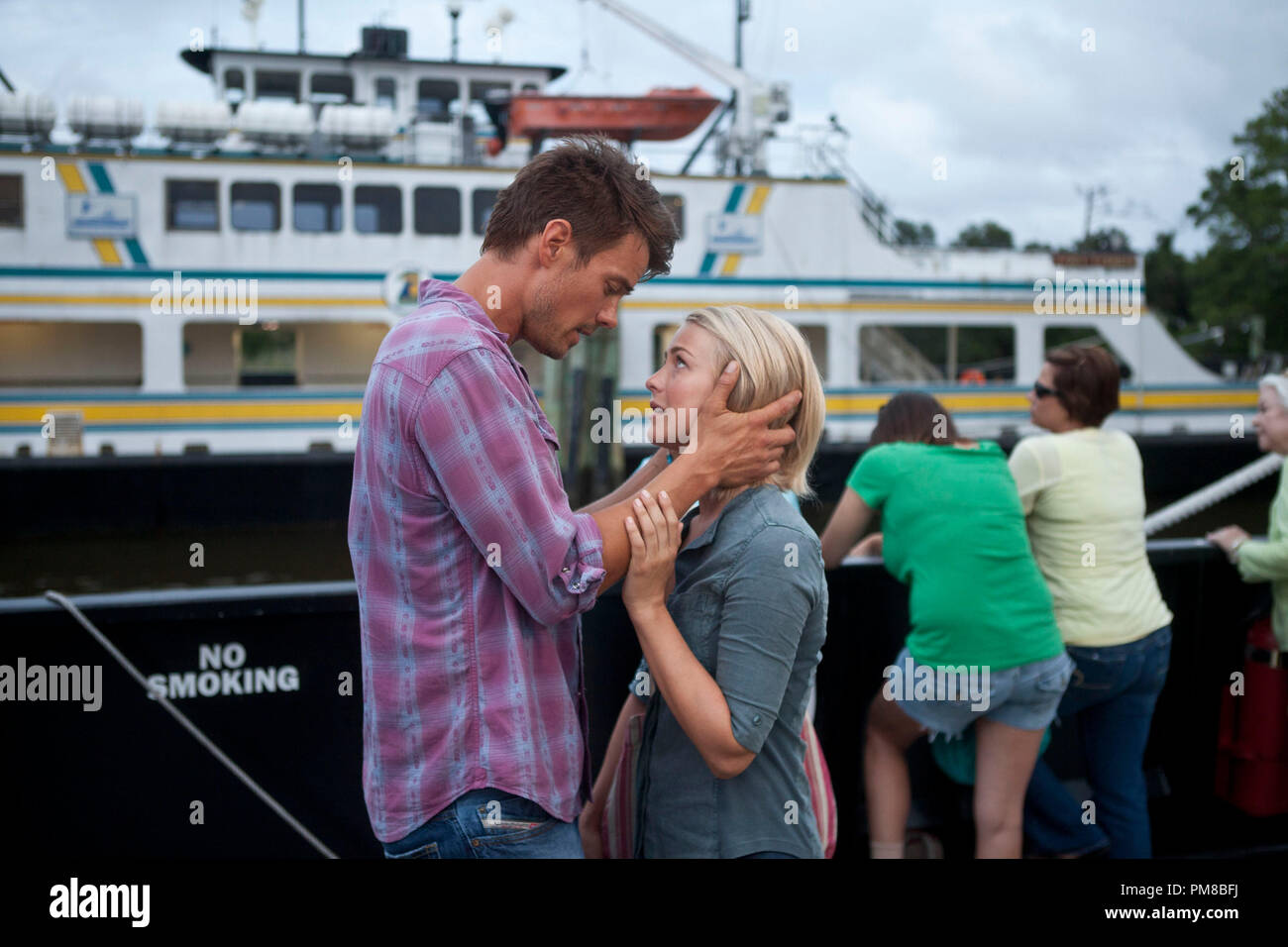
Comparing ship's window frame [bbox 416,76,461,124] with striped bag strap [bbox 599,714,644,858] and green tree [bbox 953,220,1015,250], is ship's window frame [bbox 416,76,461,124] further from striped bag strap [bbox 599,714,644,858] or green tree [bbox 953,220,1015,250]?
green tree [bbox 953,220,1015,250]

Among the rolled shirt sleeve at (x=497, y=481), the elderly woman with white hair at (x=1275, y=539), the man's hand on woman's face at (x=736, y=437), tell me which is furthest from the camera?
the elderly woman with white hair at (x=1275, y=539)

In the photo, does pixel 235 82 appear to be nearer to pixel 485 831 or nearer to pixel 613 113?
pixel 613 113

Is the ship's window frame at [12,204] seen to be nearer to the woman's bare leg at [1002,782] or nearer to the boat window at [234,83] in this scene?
the boat window at [234,83]

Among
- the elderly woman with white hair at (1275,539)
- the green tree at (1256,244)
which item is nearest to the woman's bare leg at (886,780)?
the elderly woman with white hair at (1275,539)

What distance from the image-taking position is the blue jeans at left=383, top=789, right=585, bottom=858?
1.64m

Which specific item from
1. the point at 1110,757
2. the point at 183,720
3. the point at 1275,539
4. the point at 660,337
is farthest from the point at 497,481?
the point at 660,337

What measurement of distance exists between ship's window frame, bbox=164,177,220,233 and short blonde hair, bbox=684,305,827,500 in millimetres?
13094

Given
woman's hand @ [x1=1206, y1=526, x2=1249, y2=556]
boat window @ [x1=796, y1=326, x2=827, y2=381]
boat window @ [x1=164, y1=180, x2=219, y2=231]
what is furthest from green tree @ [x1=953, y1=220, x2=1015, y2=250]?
woman's hand @ [x1=1206, y1=526, x2=1249, y2=556]

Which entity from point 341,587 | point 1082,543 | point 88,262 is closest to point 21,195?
point 88,262

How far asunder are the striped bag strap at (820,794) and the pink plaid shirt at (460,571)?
0.66 m

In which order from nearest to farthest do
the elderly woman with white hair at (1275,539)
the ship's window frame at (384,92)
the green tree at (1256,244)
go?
the elderly woman with white hair at (1275,539) → the ship's window frame at (384,92) → the green tree at (1256,244)

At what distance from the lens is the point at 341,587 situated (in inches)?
112

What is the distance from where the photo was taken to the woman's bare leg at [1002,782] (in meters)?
2.88
